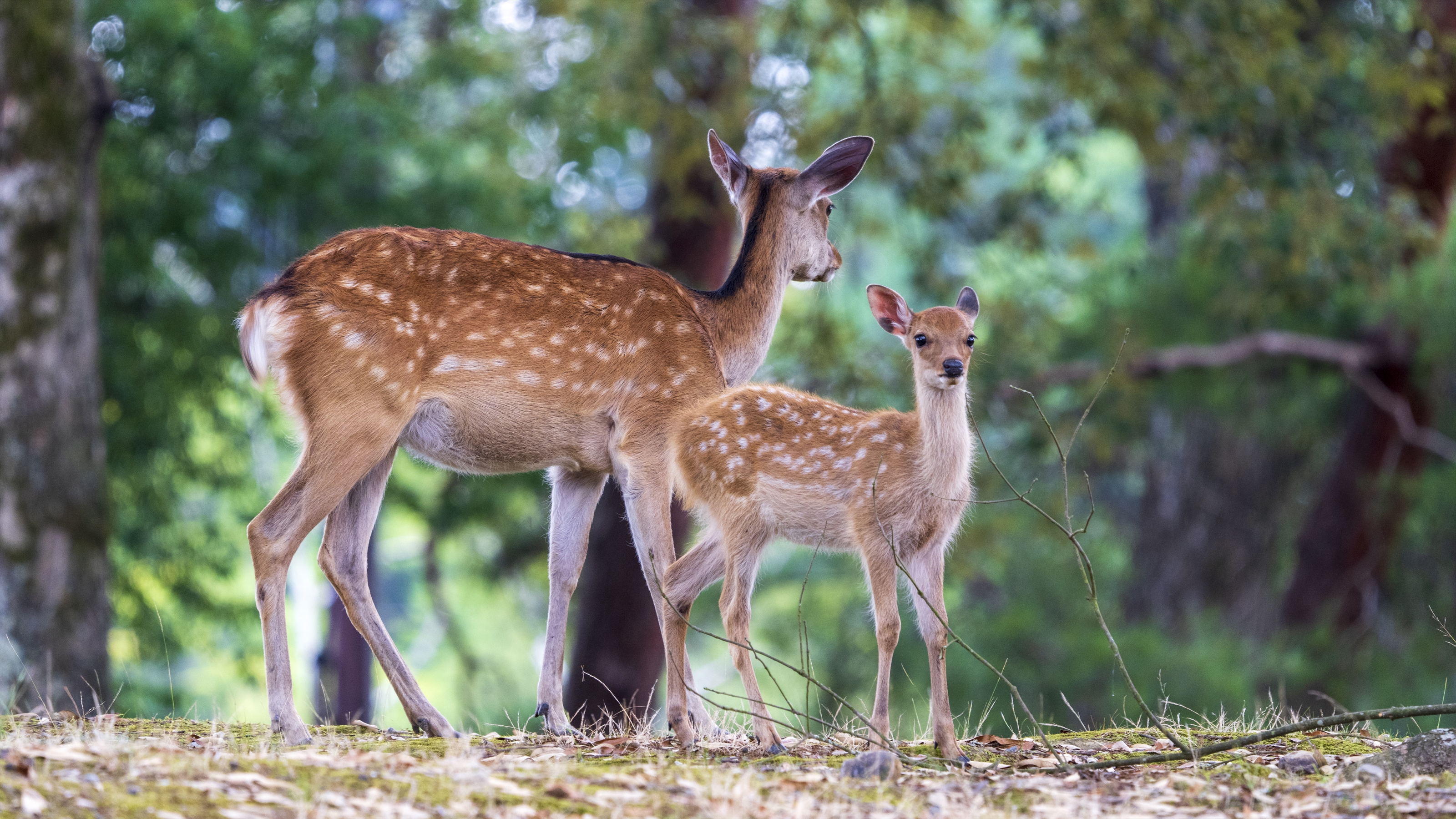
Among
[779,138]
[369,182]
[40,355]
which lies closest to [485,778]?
[40,355]

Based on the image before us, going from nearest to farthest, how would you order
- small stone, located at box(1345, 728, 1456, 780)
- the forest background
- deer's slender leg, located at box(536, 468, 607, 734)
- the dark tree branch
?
small stone, located at box(1345, 728, 1456, 780), deer's slender leg, located at box(536, 468, 607, 734), the forest background, the dark tree branch

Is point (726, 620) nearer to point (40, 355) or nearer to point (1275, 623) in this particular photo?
point (40, 355)

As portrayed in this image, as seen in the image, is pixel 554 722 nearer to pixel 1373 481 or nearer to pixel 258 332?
pixel 258 332

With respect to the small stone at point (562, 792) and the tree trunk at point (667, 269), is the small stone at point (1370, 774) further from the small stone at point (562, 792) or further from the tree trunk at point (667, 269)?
the tree trunk at point (667, 269)

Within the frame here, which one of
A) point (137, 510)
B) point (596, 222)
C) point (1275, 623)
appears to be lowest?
point (1275, 623)

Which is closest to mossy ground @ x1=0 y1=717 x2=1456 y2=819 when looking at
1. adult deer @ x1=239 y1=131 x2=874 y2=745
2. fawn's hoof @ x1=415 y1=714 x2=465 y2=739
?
fawn's hoof @ x1=415 y1=714 x2=465 y2=739

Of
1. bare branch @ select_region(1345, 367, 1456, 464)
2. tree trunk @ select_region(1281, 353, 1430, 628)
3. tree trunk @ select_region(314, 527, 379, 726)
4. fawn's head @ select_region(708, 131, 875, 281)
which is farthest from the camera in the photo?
tree trunk @ select_region(314, 527, 379, 726)

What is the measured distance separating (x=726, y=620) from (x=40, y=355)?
5943 millimetres

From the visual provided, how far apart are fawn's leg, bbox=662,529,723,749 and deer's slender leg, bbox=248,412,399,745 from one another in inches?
50.0

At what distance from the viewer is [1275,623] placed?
50.2 feet

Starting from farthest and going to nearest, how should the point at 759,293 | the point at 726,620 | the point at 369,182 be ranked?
the point at 369,182 < the point at 759,293 < the point at 726,620

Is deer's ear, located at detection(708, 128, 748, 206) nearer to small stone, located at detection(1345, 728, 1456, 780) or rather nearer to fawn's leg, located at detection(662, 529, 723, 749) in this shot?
fawn's leg, located at detection(662, 529, 723, 749)

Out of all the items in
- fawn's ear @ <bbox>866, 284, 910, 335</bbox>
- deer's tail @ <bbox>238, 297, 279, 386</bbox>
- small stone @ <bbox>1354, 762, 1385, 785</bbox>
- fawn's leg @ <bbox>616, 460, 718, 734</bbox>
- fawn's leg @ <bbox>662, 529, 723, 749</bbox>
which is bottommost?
small stone @ <bbox>1354, 762, 1385, 785</bbox>

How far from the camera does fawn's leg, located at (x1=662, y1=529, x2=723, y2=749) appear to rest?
5.70 m
